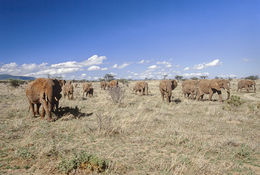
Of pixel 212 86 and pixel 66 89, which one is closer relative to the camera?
pixel 212 86

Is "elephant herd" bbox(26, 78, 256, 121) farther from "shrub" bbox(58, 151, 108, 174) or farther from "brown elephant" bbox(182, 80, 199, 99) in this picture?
"shrub" bbox(58, 151, 108, 174)

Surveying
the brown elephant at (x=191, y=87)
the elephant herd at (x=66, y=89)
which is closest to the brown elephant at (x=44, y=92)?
the elephant herd at (x=66, y=89)

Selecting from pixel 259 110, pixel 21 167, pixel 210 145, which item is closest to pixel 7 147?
pixel 21 167

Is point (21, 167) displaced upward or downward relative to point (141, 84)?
downward

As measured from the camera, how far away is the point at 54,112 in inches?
318

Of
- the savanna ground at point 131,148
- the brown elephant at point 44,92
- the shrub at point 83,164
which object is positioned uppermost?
the brown elephant at point 44,92

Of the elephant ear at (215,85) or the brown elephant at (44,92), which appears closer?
the brown elephant at (44,92)

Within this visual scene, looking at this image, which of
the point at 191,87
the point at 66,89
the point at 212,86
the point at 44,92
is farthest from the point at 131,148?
the point at 191,87

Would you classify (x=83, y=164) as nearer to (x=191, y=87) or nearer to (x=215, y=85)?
(x=215, y=85)

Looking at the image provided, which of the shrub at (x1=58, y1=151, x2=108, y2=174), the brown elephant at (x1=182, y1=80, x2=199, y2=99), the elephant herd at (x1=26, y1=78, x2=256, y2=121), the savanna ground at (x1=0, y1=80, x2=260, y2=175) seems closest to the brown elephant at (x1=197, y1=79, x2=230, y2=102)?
the elephant herd at (x1=26, y1=78, x2=256, y2=121)

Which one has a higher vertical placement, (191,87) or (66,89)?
(191,87)

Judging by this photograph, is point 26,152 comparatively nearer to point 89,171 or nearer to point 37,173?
point 37,173

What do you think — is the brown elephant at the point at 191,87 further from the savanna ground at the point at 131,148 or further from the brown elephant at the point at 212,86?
the savanna ground at the point at 131,148

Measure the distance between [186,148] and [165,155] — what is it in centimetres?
83
